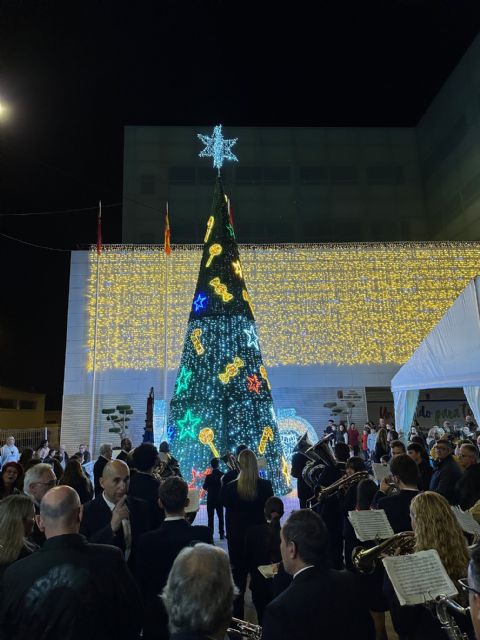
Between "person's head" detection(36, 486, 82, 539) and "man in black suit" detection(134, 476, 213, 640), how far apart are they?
0.83m

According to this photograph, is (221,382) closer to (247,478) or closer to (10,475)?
(247,478)

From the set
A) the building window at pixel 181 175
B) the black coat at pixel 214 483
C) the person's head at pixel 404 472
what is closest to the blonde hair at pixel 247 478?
the person's head at pixel 404 472

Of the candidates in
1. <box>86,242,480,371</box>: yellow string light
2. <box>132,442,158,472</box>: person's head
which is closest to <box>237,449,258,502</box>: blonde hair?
<box>132,442,158,472</box>: person's head

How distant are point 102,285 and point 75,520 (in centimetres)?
2097

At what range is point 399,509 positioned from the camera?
138 inches

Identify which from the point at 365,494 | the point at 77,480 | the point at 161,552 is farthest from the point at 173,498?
the point at 77,480

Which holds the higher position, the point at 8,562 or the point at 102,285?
the point at 102,285

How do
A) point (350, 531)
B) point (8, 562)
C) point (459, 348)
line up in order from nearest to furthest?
point (8, 562)
point (350, 531)
point (459, 348)

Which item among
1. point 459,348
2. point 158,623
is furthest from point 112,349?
point 158,623

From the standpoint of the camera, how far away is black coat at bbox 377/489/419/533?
3.45m

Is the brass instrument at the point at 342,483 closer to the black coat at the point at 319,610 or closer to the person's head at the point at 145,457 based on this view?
the person's head at the point at 145,457

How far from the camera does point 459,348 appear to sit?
9266mm

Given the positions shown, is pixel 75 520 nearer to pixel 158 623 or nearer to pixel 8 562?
pixel 8 562

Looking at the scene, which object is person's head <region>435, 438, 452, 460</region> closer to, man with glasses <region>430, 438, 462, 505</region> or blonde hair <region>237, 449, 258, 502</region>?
man with glasses <region>430, 438, 462, 505</region>
